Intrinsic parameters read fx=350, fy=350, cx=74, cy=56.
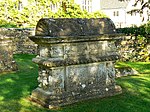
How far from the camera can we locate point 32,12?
3122cm

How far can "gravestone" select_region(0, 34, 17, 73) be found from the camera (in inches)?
572

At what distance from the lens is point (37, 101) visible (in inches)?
363

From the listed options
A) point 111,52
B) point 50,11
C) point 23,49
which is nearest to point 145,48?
point 23,49

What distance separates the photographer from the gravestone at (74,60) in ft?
29.1

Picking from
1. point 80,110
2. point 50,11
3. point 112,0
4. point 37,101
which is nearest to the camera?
point 80,110

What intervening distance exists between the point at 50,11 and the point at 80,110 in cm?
2421

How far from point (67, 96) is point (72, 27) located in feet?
5.97

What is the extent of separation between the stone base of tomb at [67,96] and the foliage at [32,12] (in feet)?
68.8

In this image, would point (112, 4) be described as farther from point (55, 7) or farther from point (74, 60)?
point (74, 60)

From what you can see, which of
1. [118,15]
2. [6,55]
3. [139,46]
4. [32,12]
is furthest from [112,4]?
[6,55]

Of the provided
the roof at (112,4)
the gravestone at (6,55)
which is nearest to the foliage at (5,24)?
the gravestone at (6,55)

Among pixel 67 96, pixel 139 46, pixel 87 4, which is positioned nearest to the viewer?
pixel 67 96

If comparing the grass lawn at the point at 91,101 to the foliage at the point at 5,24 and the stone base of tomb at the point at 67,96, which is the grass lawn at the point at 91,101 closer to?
the stone base of tomb at the point at 67,96

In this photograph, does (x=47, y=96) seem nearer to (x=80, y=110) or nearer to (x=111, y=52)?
(x=80, y=110)
